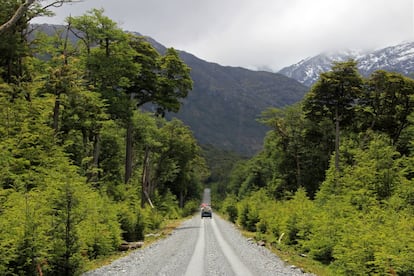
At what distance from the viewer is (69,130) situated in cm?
2669

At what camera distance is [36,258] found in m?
10.2

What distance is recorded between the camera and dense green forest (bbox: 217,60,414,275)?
11.7 metres

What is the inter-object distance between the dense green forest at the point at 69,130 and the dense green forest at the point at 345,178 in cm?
828

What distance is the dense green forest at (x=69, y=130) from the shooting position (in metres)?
11.2

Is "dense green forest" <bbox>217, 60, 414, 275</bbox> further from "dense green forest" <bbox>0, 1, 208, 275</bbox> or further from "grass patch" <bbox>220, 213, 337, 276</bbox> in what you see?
"dense green forest" <bbox>0, 1, 208, 275</bbox>

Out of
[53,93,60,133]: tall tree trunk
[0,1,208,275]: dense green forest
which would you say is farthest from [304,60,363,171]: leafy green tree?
[53,93,60,133]: tall tree trunk

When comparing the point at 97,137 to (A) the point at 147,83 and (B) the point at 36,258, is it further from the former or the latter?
(B) the point at 36,258

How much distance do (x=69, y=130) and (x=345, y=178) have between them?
17.8 meters

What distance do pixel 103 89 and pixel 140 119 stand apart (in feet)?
25.2

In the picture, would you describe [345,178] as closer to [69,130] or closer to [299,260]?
[299,260]

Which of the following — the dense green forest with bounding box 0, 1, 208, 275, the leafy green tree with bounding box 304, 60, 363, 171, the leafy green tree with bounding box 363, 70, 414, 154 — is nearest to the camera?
the dense green forest with bounding box 0, 1, 208, 275

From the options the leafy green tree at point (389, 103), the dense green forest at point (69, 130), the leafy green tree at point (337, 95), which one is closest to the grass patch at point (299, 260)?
the dense green forest at point (69, 130)

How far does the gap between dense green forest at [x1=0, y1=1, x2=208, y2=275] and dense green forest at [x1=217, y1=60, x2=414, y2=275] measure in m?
8.28

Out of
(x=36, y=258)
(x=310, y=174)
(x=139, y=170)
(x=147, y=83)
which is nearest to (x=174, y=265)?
(x=36, y=258)
